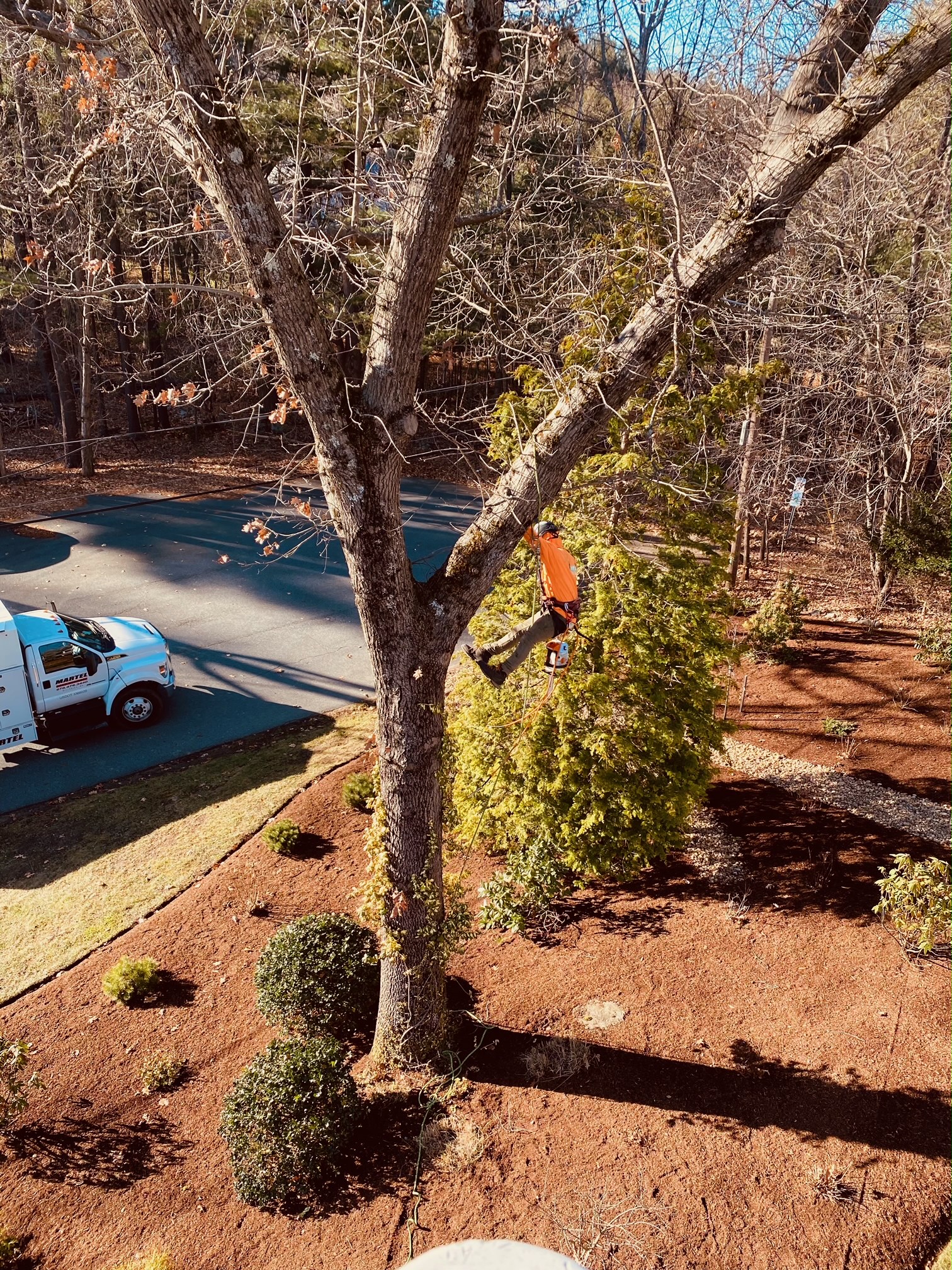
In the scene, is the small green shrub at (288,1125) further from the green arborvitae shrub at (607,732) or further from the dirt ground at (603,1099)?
the green arborvitae shrub at (607,732)

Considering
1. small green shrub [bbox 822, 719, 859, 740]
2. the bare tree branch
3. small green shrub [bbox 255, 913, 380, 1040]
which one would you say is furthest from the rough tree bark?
small green shrub [bbox 822, 719, 859, 740]

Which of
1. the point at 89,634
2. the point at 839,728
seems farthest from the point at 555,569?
the point at 89,634

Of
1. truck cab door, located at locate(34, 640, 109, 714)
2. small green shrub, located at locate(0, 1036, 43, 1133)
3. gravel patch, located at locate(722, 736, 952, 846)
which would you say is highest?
truck cab door, located at locate(34, 640, 109, 714)

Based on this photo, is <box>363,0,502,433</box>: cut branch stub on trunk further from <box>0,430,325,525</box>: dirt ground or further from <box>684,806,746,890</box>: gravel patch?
<box>0,430,325,525</box>: dirt ground

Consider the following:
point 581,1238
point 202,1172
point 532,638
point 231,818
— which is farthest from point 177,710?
point 581,1238

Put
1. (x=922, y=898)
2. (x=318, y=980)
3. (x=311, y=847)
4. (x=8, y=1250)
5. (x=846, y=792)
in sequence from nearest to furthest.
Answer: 1. (x=8, y=1250)
2. (x=922, y=898)
3. (x=318, y=980)
4. (x=311, y=847)
5. (x=846, y=792)

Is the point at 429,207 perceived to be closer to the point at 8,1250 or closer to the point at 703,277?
the point at 703,277

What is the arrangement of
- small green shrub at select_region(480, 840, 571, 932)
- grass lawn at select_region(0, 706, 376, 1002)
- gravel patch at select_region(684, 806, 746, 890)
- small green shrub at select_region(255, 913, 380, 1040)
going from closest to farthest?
small green shrub at select_region(255, 913, 380, 1040)
small green shrub at select_region(480, 840, 571, 932)
gravel patch at select_region(684, 806, 746, 890)
grass lawn at select_region(0, 706, 376, 1002)

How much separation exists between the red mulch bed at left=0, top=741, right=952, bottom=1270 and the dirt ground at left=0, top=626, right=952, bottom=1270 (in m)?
0.02

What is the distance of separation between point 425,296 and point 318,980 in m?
5.34

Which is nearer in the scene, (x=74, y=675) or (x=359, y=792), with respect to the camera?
(x=359, y=792)

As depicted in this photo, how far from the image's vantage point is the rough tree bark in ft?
14.1

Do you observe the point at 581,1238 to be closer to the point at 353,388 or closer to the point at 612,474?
the point at 353,388

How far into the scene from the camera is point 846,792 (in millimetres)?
10047
